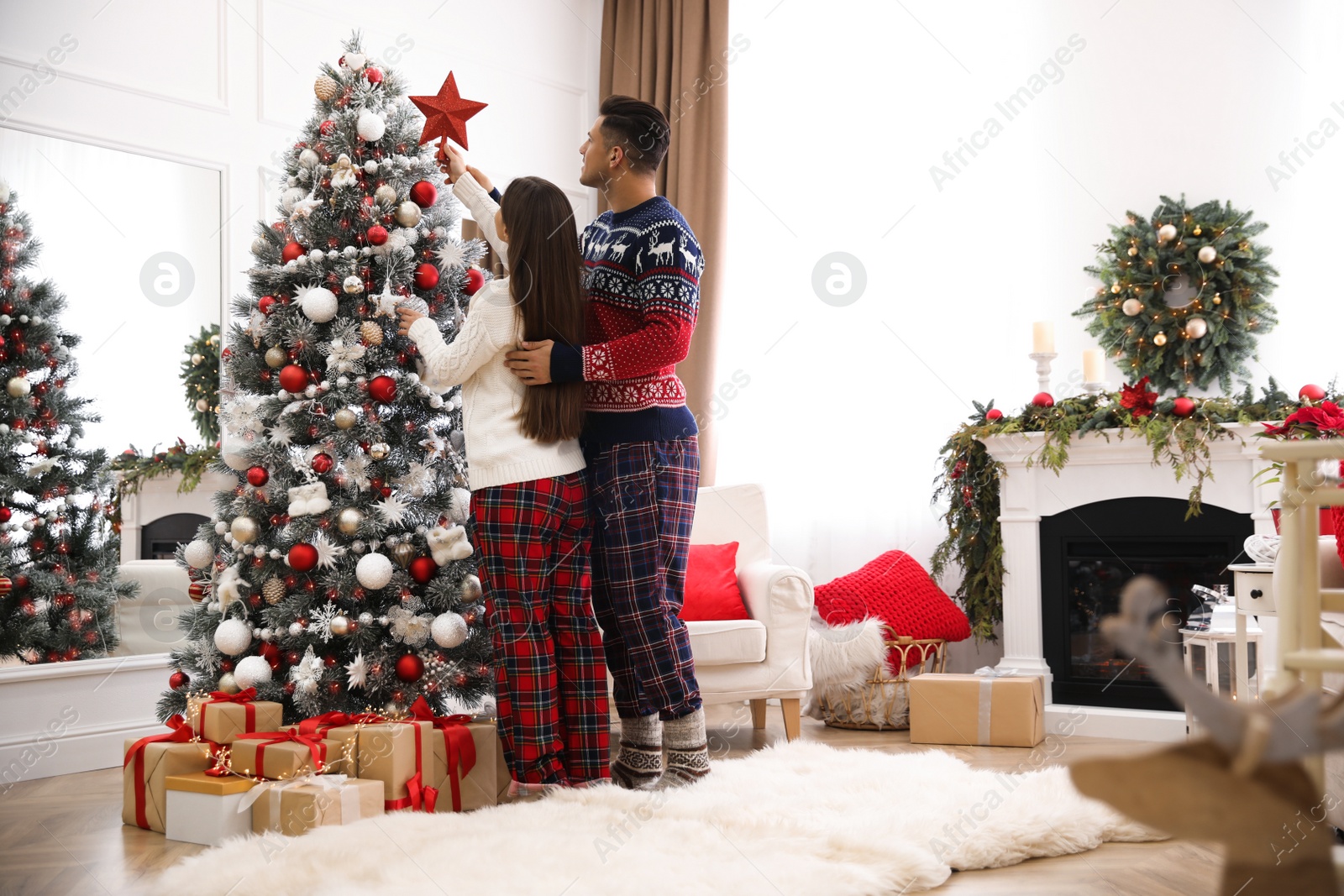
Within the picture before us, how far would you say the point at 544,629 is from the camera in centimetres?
244

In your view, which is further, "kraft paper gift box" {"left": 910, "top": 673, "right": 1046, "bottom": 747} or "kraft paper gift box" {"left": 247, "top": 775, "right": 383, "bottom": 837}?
"kraft paper gift box" {"left": 910, "top": 673, "right": 1046, "bottom": 747}

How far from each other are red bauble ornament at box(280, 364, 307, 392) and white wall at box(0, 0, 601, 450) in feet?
3.80

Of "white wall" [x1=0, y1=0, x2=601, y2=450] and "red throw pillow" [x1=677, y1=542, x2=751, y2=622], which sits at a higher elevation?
"white wall" [x1=0, y1=0, x2=601, y2=450]

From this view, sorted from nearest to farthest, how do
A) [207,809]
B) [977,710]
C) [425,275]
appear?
[207,809] → [425,275] → [977,710]

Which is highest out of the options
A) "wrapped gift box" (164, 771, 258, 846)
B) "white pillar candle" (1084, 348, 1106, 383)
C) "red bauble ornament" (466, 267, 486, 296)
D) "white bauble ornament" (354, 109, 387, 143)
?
"white bauble ornament" (354, 109, 387, 143)

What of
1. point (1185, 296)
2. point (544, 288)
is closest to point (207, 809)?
point (544, 288)

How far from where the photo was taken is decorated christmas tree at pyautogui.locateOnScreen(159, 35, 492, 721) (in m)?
2.69

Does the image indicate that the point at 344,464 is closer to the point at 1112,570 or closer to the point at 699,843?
the point at 699,843

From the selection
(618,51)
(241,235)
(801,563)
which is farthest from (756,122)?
(241,235)

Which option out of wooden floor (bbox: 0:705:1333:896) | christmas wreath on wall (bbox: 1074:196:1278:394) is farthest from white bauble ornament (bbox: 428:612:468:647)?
christmas wreath on wall (bbox: 1074:196:1278:394)

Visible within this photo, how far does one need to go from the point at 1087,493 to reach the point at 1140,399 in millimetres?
400

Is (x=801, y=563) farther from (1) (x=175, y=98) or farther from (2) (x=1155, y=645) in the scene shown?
(2) (x=1155, y=645)

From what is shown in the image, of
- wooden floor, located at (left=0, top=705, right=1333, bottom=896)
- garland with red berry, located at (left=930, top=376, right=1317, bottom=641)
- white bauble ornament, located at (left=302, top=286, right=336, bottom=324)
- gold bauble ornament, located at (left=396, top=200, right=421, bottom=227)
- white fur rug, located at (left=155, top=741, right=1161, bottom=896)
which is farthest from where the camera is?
garland with red berry, located at (left=930, top=376, right=1317, bottom=641)

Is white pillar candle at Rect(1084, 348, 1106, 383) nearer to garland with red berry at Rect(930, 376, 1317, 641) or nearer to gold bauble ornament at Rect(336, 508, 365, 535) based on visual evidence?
garland with red berry at Rect(930, 376, 1317, 641)
